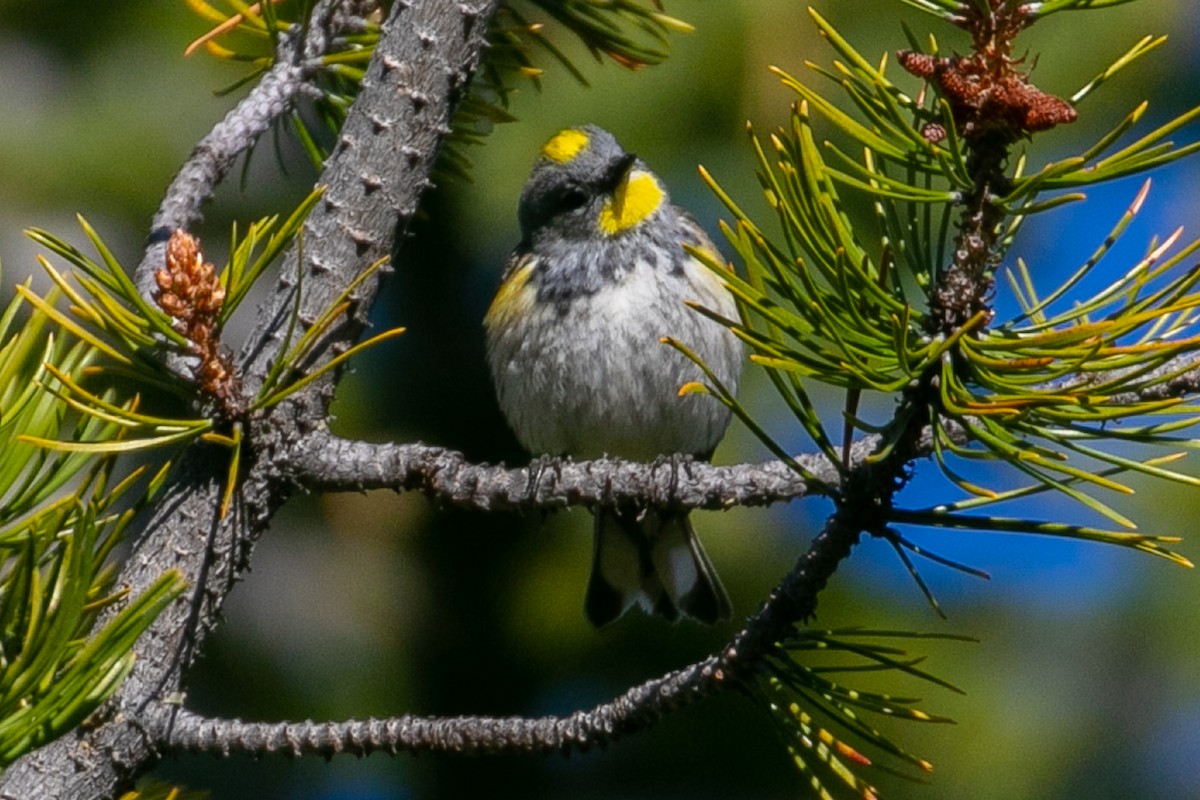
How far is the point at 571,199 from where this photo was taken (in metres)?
3.72

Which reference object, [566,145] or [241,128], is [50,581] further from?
[566,145]

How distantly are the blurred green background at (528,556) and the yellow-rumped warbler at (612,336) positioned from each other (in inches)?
7.4

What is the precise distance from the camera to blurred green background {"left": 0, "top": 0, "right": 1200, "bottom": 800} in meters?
3.70

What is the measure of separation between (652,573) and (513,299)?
2.66ft

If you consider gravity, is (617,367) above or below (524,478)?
above

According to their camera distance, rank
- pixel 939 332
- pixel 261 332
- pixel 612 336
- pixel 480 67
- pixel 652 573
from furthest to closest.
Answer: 1. pixel 652 573
2. pixel 612 336
3. pixel 480 67
4. pixel 261 332
5. pixel 939 332

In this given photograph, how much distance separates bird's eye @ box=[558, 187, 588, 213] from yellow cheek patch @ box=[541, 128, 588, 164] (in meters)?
0.08

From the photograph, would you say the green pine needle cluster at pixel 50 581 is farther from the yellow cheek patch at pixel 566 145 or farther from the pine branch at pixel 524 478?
the yellow cheek patch at pixel 566 145

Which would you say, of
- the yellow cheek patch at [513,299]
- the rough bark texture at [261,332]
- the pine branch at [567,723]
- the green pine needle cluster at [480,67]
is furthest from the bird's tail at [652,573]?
the pine branch at [567,723]

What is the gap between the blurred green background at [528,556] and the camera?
3703 mm

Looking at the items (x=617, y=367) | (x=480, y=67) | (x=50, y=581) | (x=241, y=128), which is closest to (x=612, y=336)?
(x=617, y=367)

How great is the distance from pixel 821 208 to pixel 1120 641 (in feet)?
9.84

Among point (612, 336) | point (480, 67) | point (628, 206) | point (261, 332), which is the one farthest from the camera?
point (628, 206)

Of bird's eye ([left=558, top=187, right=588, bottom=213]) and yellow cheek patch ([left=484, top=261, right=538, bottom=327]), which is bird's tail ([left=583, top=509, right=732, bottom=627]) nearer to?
yellow cheek patch ([left=484, top=261, right=538, bottom=327])
